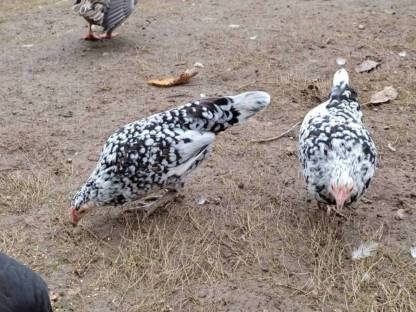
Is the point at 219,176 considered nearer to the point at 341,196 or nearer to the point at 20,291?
the point at 341,196

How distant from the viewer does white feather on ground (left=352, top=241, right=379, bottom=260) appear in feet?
11.0

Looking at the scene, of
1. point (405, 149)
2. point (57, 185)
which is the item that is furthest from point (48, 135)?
point (405, 149)

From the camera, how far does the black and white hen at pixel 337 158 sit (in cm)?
333

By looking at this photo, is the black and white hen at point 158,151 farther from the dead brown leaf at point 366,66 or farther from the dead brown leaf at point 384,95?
the dead brown leaf at point 366,66

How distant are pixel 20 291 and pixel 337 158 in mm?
1994

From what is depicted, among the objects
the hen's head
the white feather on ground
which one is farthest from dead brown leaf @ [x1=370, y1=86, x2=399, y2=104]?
the hen's head

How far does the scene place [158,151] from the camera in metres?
3.66

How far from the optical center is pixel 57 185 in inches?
166

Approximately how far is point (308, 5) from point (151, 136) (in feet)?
16.1

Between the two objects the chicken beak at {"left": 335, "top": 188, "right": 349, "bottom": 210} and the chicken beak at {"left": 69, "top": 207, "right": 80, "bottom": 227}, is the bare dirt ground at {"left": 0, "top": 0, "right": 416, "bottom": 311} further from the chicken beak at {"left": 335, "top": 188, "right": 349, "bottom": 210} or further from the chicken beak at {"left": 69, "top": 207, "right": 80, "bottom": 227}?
the chicken beak at {"left": 335, "top": 188, "right": 349, "bottom": 210}

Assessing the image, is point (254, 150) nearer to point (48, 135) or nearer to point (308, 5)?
point (48, 135)

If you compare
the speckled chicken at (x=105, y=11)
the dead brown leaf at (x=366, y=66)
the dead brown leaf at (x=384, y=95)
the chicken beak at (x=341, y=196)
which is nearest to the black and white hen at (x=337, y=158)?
the chicken beak at (x=341, y=196)

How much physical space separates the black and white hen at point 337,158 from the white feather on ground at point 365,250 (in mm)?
280

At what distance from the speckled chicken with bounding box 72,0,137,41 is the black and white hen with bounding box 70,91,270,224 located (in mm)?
3331
